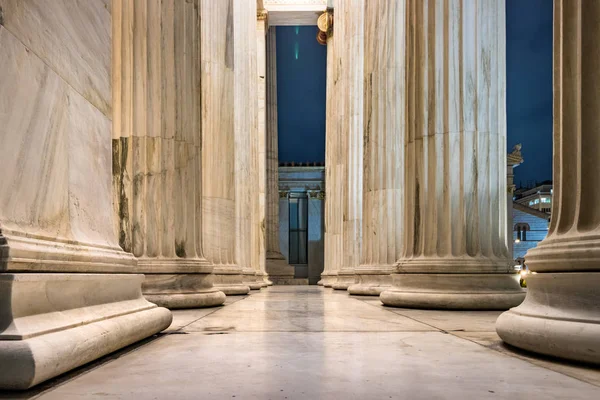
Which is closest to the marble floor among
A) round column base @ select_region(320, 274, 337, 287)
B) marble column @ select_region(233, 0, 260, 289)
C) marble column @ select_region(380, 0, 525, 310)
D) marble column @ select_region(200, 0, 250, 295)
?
marble column @ select_region(380, 0, 525, 310)

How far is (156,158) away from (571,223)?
9.83m

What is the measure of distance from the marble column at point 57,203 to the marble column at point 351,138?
2309 cm

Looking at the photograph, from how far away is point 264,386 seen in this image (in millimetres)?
5402

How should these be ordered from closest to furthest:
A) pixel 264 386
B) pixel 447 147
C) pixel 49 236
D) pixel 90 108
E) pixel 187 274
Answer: pixel 264 386 < pixel 49 236 < pixel 90 108 < pixel 187 274 < pixel 447 147

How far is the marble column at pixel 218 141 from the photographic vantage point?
880 inches

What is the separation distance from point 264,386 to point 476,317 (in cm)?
832

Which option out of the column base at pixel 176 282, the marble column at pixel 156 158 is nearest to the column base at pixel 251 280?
the column base at pixel 176 282

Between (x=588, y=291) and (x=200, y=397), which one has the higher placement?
(x=588, y=291)

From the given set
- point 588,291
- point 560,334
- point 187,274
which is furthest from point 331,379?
point 187,274

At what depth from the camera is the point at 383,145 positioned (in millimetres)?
23516

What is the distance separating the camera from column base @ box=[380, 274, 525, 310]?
46.0 ft

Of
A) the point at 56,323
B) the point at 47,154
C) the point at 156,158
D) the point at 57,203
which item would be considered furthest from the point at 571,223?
the point at 156,158

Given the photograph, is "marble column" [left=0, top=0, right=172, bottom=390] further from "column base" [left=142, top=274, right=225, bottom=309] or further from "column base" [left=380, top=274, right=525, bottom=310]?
"column base" [left=380, top=274, right=525, bottom=310]

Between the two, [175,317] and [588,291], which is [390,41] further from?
Result: [588,291]
